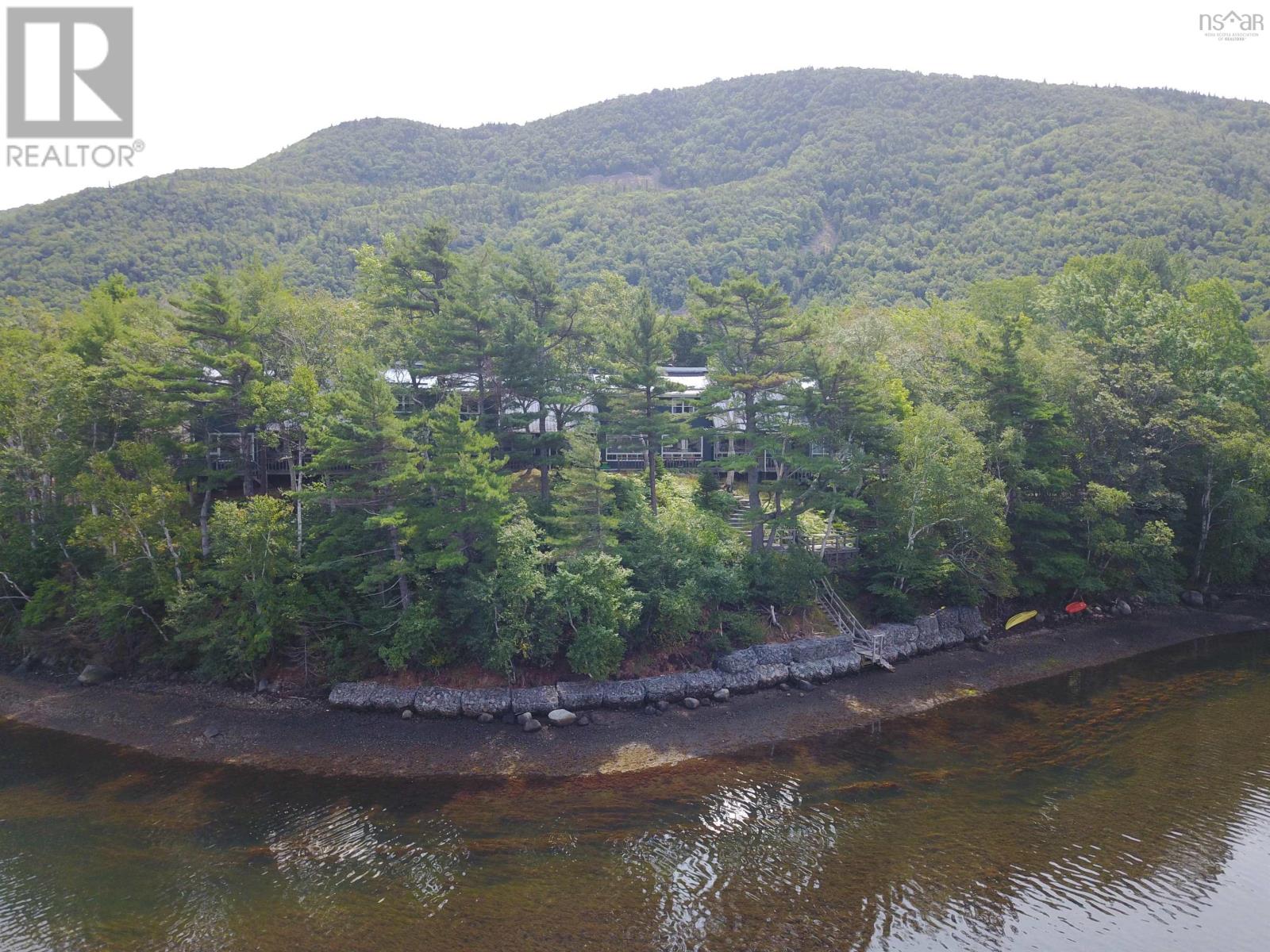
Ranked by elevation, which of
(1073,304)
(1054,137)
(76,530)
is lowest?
(76,530)

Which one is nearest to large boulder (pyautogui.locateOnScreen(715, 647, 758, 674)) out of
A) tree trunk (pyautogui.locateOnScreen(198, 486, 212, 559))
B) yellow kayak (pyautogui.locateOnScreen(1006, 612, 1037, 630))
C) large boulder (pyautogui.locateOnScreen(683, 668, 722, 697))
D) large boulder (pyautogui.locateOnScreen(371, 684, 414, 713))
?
large boulder (pyautogui.locateOnScreen(683, 668, 722, 697))

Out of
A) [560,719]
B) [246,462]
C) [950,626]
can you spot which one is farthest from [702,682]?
[246,462]

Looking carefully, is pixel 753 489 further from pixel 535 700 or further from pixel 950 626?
pixel 535 700

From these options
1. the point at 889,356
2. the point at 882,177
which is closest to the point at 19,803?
the point at 889,356

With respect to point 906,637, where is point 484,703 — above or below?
below

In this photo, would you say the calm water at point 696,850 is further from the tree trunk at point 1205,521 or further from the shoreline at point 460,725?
the tree trunk at point 1205,521

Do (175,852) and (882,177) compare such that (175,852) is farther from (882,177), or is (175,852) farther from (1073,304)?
(882,177)

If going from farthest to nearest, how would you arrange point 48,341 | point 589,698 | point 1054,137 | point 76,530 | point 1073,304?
1. point 1054,137
2. point 1073,304
3. point 48,341
4. point 76,530
5. point 589,698
